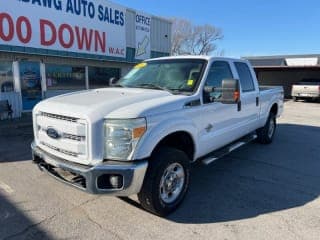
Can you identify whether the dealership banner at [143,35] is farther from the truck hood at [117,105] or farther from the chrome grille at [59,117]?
the chrome grille at [59,117]

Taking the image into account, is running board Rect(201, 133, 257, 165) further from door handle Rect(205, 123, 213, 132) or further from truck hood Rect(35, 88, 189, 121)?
truck hood Rect(35, 88, 189, 121)

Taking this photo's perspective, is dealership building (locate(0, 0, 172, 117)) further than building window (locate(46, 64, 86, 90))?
No

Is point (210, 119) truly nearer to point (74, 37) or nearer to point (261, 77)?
point (74, 37)

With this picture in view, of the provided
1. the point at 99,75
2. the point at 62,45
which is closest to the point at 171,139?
the point at 62,45

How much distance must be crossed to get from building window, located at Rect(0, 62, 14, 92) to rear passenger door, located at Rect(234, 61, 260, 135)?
28.8 ft


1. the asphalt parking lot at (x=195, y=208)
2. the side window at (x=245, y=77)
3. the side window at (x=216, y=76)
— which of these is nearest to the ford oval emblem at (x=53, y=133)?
the asphalt parking lot at (x=195, y=208)

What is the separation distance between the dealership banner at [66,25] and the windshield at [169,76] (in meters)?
7.17

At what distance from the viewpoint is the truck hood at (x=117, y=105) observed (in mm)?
3170

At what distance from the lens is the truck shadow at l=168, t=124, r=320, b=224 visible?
Answer: 3857mm

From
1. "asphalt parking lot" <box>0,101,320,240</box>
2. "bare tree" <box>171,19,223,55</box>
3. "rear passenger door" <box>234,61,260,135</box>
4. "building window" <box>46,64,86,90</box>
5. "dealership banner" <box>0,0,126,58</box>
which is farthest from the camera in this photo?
"bare tree" <box>171,19,223,55</box>

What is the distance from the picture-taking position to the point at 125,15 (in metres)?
14.6

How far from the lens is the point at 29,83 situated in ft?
38.0

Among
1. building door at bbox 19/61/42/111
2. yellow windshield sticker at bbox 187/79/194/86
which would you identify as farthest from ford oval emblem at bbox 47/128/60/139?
building door at bbox 19/61/42/111

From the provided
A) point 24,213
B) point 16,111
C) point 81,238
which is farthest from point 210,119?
point 16,111
